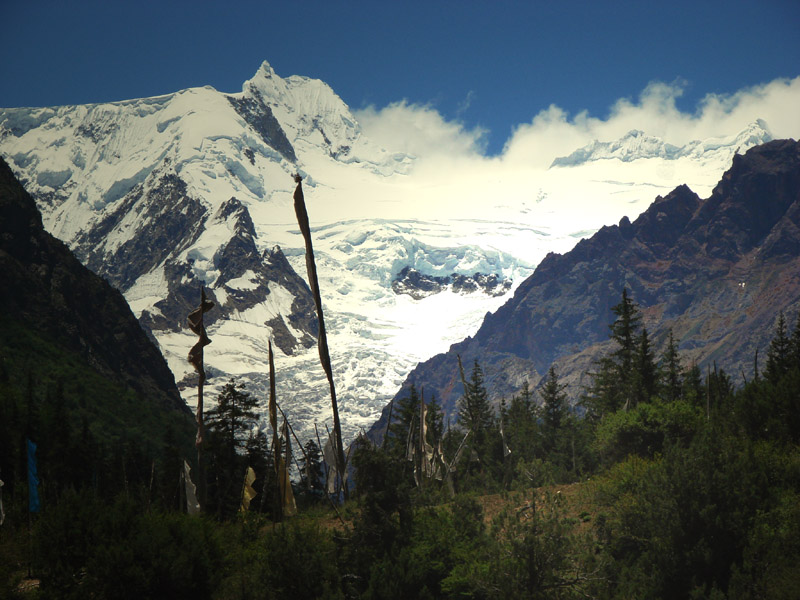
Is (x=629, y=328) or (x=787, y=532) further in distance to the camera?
(x=629, y=328)

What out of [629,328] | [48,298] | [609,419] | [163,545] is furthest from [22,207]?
[163,545]

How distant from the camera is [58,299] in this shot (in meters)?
164

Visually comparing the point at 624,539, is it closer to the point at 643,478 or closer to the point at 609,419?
the point at 643,478

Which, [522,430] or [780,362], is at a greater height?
[780,362]

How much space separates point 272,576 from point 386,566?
3737 millimetres

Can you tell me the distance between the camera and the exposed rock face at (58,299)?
500ft

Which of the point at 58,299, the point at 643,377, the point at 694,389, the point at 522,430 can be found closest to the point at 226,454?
the point at 643,377

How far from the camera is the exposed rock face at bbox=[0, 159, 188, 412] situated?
500 ft

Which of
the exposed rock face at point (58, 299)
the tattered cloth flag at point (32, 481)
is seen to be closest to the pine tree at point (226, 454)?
the tattered cloth flag at point (32, 481)

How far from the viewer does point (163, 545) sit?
2705 centimetres

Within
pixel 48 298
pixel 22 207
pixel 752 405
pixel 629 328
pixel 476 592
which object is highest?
pixel 22 207

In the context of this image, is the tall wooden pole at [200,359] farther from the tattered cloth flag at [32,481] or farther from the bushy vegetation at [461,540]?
the tattered cloth flag at [32,481]

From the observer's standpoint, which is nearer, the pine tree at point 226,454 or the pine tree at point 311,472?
the pine tree at point 311,472

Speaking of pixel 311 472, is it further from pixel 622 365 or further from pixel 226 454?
pixel 622 365
